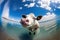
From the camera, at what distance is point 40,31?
1152mm

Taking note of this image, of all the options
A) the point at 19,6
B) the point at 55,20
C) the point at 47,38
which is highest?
the point at 19,6

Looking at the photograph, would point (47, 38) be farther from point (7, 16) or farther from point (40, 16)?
point (7, 16)

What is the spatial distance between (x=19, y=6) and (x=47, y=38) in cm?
31

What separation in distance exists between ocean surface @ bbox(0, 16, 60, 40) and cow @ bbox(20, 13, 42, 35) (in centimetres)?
3

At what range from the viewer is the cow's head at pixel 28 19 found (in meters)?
1.14

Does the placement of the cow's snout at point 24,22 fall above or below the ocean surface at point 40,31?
above

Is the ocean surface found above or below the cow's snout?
below

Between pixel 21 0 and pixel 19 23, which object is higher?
pixel 21 0

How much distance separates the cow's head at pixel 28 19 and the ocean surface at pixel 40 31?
4cm

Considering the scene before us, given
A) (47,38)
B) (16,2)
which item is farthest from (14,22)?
(47,38)

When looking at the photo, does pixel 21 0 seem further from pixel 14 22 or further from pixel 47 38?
pixel 47 38

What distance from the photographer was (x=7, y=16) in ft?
3.87

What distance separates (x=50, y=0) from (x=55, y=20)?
15cm

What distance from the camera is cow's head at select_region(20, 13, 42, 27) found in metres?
1.14
